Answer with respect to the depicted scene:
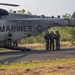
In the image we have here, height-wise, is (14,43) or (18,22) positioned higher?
(18,22)

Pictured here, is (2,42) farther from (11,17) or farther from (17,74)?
(17,74)

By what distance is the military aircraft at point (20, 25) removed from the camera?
21705 mm

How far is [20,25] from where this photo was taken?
22.3m

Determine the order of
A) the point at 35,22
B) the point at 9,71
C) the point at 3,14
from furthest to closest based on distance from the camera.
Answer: the point at 35,22 < the point at 3,14 < the point at 9,71

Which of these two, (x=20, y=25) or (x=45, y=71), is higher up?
(x=20, y=25)

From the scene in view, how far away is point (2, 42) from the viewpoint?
71.6 ft

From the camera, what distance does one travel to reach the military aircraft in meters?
21.7

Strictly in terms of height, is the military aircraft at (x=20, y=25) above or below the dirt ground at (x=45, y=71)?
above

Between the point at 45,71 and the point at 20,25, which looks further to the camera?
the point at 20,25

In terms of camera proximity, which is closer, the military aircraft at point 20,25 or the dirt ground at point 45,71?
the dirt ground at point 45,71

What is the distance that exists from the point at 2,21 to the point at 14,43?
2.62m

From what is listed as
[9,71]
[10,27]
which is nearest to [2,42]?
[10,27]

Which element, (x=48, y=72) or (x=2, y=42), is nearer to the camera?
(x=48, y=72)

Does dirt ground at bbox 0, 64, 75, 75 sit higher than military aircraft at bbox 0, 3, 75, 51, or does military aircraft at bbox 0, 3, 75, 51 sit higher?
military aircraft at bbox 0, 3, 75, 51
